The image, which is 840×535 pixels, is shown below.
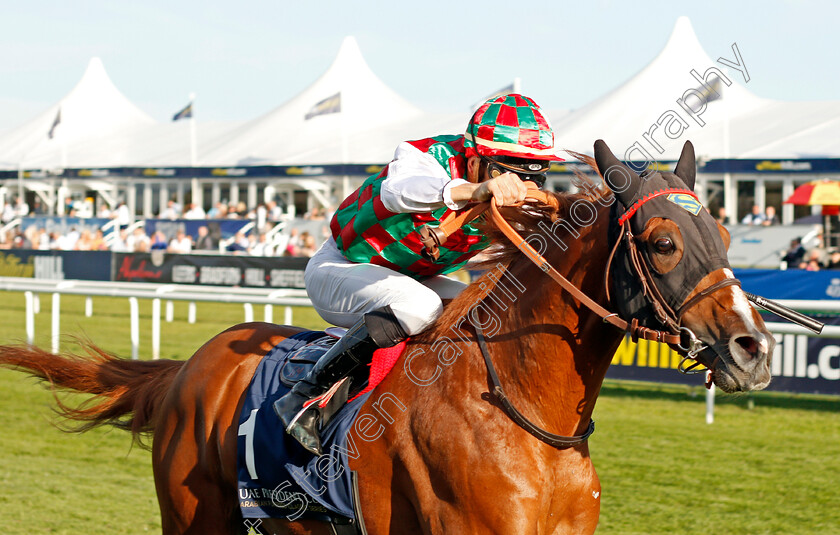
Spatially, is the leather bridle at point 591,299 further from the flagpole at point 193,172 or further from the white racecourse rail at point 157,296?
the flagpole at point 193,172

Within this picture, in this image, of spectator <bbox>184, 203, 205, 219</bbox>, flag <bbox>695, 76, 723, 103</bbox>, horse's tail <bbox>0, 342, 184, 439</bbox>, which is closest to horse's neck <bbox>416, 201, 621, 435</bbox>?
flag <bbox>695, 76, 723, 103</bbox>

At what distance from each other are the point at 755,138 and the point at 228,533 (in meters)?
20.8

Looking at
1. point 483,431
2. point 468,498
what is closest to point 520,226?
point 483,431

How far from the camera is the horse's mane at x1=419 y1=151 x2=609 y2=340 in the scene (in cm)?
254

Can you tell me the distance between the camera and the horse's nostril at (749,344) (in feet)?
6.64

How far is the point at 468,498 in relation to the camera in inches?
93.6

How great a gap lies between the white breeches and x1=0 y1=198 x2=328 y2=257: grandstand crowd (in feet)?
41.7

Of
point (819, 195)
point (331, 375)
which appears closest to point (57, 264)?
point (819, 195)

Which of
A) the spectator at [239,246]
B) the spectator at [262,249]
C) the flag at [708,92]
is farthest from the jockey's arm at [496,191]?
the spectator at [239,246]

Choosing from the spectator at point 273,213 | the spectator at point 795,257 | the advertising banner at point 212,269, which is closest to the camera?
the spectator at point 795,257

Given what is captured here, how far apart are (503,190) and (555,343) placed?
1.50ft

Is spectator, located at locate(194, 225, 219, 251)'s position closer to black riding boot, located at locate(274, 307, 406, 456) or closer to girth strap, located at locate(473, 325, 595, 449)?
black riding boot, located at locate(274, 307, 406, 456)

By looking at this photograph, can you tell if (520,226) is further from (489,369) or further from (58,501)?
(58,501)

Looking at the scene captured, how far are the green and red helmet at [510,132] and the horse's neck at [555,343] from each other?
275 millimetres
